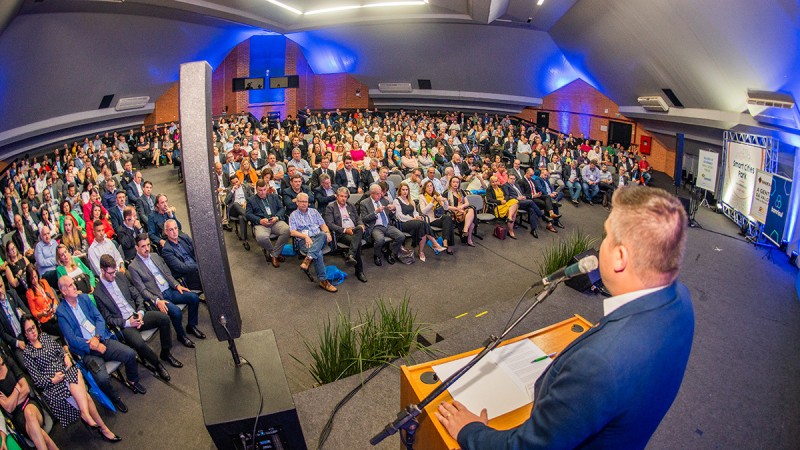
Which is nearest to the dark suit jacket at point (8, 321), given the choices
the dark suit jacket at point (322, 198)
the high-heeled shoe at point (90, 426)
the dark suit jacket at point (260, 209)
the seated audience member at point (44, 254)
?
the seated audience member at point (44, 254)

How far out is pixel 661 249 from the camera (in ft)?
3.51

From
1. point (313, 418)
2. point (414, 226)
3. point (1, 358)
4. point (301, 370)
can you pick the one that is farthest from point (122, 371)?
point (414, 226)

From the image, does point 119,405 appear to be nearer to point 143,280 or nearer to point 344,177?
point 143,280

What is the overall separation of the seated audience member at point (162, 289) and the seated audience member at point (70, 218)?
198 centimetres

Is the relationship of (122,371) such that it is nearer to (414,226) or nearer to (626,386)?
(414,226)

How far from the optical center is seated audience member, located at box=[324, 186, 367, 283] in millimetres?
5691

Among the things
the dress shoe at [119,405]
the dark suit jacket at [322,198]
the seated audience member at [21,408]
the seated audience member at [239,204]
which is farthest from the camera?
the dark suit jacket at [322,198]

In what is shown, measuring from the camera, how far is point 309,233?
5.71 metres

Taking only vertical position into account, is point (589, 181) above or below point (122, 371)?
above

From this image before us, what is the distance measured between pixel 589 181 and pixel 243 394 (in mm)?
9003

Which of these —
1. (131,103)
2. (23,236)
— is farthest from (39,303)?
(131,103)

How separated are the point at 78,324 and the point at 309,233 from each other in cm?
267

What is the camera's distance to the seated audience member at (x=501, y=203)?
7305mm

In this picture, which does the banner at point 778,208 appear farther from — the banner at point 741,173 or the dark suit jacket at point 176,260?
the dark suit jacket at point 176,260
